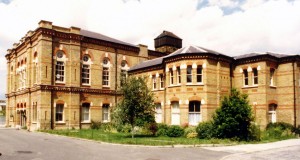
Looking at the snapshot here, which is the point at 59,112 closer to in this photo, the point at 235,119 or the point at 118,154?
the point at 118,154

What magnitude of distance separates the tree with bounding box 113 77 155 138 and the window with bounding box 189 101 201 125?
16.7 feet

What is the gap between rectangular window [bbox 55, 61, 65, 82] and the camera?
33.2 meters

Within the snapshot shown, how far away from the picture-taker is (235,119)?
2222 cm

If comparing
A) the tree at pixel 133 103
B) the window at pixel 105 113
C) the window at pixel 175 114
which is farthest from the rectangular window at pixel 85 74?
the tree at pixel 133 103

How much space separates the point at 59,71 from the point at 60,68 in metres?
0.40

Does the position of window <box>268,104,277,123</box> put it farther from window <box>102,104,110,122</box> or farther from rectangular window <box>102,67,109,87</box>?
rectangular window <box>102,67,109,87</box>

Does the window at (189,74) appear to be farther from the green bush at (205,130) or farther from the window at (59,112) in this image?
the window at (59,112)

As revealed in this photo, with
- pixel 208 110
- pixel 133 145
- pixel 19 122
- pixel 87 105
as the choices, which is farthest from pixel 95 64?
pixel 133 145

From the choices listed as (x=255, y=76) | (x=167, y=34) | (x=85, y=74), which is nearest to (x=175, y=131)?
(x=255, y=76)

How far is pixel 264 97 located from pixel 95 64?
20558 millimetres

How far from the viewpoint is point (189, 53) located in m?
28.0

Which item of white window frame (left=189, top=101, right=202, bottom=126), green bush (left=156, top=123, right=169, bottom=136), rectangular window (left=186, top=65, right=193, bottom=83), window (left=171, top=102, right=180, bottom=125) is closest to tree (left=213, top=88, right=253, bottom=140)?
white window frame (left=189, top=101, right=202, bottom=126)

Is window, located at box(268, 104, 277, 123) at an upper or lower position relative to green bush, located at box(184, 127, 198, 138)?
upper

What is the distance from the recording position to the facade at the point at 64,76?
32.1 metres
